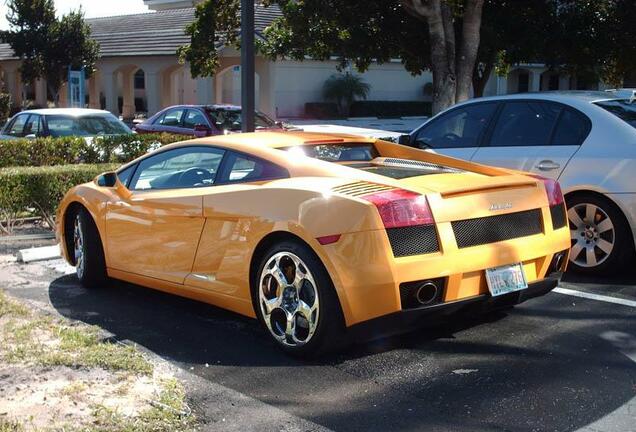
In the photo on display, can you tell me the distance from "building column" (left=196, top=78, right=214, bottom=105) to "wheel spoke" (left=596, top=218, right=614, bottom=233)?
27.0m

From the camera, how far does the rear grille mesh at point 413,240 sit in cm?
460

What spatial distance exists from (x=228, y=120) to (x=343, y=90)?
2095cm

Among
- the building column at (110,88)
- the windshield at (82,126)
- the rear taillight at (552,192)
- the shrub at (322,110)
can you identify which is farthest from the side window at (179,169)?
the building column at (110,88)

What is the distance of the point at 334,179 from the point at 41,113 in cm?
1106

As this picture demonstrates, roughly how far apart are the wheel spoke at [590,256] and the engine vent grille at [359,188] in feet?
9.84

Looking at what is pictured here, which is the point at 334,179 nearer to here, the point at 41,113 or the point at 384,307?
the point at 384,307

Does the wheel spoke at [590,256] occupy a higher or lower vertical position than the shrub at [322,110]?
lower

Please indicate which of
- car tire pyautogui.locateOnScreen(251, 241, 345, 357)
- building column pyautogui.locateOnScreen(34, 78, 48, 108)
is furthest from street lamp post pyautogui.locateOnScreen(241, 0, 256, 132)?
building column pyautogui.locateOnScreen(34, 78, 48, 108)

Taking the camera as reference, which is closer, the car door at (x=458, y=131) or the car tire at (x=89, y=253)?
the car tire at (x=89, y=253)

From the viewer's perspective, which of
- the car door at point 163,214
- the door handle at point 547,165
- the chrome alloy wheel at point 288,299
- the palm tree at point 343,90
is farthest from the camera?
the palm tree at point 343,90

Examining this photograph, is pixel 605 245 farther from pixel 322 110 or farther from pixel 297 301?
pixel 322 110

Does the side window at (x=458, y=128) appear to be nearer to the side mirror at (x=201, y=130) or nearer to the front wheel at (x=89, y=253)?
the front wheel at (x=89, y=253)

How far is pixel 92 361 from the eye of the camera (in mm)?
4812

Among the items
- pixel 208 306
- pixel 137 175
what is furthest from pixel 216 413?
pixel 137 175
